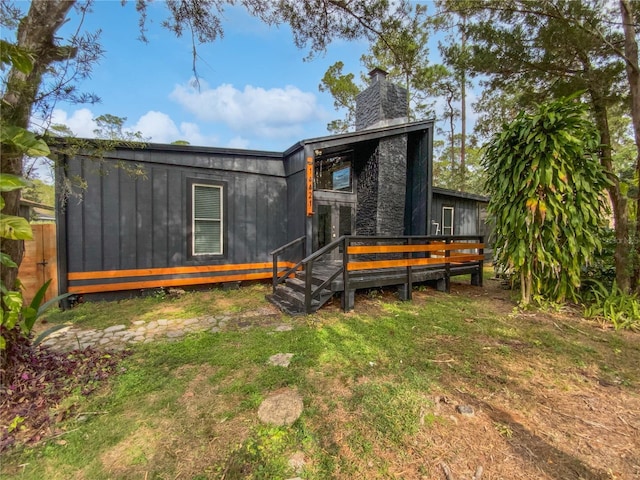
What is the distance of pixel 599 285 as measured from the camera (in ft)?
14.8

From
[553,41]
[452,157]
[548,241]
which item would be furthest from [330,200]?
[452,157]

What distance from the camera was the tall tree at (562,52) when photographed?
442 centimetres

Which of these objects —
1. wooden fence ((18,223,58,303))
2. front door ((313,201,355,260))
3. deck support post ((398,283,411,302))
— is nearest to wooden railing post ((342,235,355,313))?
deck support post ((398,283,411,302))

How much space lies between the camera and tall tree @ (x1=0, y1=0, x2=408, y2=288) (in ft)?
6.90

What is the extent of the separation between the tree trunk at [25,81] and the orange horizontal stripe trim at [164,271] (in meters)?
3.25

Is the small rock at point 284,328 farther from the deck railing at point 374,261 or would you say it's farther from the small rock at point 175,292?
the small rock at point 175,292

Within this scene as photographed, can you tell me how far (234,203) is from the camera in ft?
20.5

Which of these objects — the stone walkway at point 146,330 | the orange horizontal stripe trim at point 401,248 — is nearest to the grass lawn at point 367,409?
the stone walkway at point 146,330

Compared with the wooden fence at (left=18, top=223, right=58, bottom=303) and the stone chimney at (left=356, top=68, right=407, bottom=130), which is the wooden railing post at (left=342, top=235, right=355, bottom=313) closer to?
the stone chimney at (left=356, top=68, right=407, bottom=130)

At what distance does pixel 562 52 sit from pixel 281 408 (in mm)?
7140

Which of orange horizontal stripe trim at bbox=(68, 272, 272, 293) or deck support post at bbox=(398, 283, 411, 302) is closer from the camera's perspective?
orange horizontal stripe trim at bbox=(68, 272, 272, 293)

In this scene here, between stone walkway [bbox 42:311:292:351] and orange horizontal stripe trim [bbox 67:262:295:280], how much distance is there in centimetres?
135

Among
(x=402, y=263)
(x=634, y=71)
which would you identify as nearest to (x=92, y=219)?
(x=402, y=263)

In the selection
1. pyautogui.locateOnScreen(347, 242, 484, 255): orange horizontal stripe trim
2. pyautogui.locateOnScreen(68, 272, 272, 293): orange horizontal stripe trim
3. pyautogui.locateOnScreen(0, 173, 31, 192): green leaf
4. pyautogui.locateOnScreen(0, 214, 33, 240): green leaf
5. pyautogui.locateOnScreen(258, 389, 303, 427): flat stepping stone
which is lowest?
pyautogui.locateOnScreen(258, 389, 303, 427): flat stepping stone
